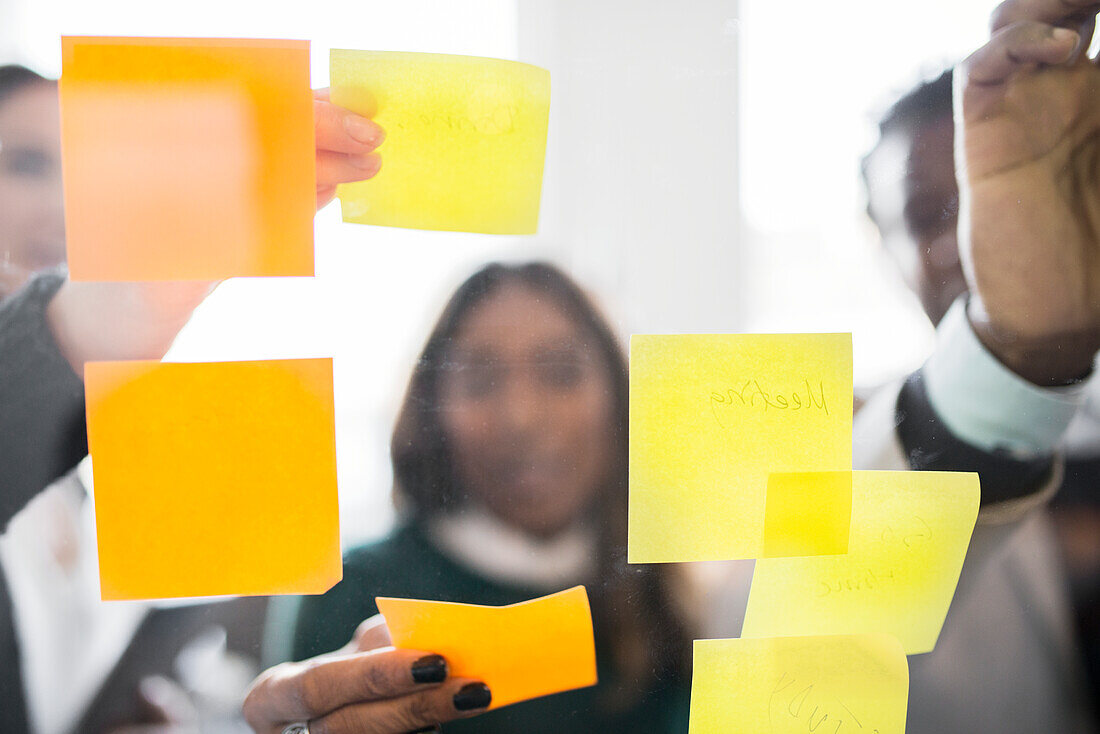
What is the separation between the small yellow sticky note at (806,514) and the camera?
23.5 inches

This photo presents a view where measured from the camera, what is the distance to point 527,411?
0.57 metres

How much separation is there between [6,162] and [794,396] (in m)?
0.63

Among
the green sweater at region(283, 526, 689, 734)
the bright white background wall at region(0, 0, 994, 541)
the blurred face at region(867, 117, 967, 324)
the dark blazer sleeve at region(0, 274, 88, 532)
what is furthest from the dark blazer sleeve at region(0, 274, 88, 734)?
the blurred face at region(867, 117, 967, 324)

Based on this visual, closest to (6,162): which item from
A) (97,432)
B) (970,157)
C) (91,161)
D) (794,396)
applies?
(91,161)

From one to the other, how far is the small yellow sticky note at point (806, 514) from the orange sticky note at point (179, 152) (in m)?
0.44

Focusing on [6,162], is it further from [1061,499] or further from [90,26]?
[1061,499]

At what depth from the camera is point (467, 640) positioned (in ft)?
1.88

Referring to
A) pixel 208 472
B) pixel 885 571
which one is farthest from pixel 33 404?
pixel 885 571

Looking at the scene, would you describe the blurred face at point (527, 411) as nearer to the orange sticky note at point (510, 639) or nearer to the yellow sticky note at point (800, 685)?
the orange sticky note at point (510, 639)

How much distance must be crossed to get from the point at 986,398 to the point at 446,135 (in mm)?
506

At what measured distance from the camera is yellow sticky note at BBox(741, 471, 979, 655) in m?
0.61

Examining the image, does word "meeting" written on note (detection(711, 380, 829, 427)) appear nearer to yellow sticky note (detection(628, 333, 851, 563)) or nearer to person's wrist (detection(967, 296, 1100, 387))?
yellow sticky note (detection(628, 333, 851, 563))

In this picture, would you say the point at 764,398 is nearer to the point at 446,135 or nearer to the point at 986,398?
the point at 986,398

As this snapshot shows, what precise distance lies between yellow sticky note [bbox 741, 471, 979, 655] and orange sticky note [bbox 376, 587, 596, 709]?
15cm
